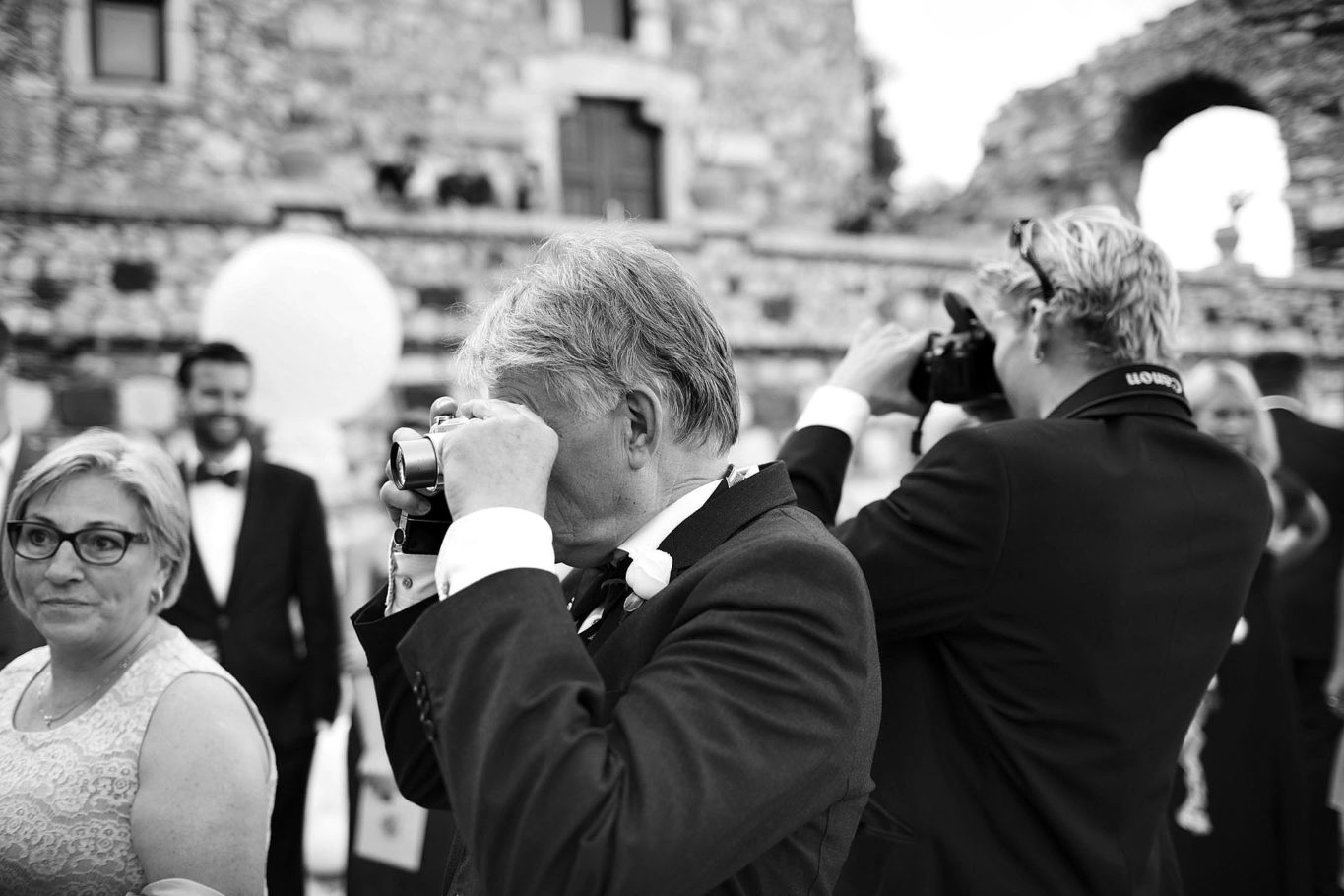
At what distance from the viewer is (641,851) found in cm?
107

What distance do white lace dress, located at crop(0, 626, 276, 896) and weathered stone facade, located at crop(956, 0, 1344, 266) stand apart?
12.3 m

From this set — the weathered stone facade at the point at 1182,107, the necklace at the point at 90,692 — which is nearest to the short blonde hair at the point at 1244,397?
the necklace at the point at 90,692

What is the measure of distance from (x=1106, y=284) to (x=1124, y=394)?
7.7 inches

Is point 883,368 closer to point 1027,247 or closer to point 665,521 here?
point 1027,247

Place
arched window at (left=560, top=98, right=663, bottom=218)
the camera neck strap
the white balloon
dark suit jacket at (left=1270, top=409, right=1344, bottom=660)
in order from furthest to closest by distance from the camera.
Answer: arched window at (left=560, top=98, right=663, bottom=218) → the white balloon → dark suit jacket at (left=1270, top=409, right=1344, bottom=660) → the camera neck strap

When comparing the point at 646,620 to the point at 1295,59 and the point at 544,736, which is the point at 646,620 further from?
the point at 1295,59

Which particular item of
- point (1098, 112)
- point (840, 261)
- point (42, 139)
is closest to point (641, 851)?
point (840, 261)

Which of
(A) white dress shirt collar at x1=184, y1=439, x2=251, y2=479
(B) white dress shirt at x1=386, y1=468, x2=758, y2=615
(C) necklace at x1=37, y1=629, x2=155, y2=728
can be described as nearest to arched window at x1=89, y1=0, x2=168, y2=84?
(A) white dress shirt collar at x1=184, y1=439, x2=251, y2=479

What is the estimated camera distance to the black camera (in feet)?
7.16

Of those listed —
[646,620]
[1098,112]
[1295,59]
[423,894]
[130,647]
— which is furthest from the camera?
[1098,112]

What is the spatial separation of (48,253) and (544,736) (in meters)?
7.78

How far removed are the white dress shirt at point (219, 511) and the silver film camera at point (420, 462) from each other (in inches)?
111

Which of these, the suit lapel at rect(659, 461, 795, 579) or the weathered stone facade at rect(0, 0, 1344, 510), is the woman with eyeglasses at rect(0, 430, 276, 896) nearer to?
the suit lapel at rect(659, 461, 795, 579)

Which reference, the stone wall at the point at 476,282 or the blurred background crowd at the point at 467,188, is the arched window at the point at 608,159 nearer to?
the blurred background crowd at the point at 467,188
